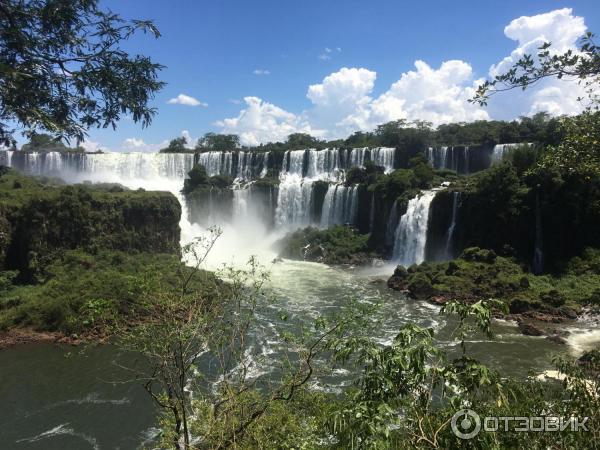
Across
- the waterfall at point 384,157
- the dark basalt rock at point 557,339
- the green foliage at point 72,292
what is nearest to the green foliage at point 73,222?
the green foliage at point 72,292

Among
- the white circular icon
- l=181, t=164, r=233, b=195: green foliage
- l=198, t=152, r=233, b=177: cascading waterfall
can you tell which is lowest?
the white circular icon

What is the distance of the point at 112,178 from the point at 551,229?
42.2 metres

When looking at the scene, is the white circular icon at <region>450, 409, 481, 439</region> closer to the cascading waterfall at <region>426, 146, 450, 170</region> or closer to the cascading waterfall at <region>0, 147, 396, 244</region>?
the cascading waterfall at <region>0, 147, 396, 244</region>

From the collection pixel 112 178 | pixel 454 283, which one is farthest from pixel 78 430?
pixel 112 178

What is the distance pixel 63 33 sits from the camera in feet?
15.0

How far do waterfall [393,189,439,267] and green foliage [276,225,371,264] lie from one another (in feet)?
9.60

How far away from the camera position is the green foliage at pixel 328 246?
3350 centimetres

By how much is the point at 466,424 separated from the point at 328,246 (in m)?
31.7

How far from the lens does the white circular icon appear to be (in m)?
3.06

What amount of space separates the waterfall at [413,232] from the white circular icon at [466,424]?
2759 cm

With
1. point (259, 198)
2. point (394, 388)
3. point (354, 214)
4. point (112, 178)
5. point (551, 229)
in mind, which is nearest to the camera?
point (394, 388)

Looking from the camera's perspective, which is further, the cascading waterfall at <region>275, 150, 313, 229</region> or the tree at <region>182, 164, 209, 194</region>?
the tree at <region>182, 164, 209, 194</region>

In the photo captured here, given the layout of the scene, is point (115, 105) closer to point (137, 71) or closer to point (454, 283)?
point (137, 71)

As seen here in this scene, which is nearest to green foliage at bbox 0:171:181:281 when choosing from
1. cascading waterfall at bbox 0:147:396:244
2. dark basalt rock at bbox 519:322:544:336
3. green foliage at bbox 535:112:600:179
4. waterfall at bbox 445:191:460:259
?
cascading waterfall at bbox 0:147:396:244
